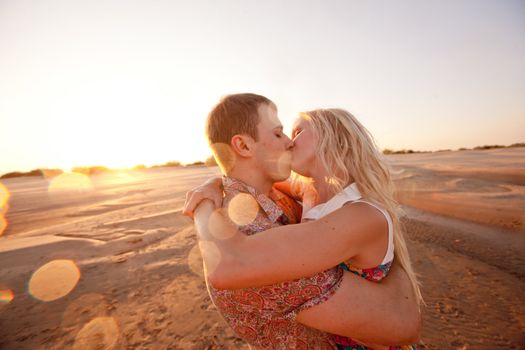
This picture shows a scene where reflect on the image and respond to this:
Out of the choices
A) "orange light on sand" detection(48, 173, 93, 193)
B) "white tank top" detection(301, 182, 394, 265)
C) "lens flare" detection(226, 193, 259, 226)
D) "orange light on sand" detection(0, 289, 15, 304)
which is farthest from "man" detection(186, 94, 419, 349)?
"orange light on sand" detection(48, 173, 93, 193)

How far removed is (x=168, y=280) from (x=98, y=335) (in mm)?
1306

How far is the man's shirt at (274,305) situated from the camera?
137 cm

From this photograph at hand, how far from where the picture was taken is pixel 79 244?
232 inches

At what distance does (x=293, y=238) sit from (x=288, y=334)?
2.01ft

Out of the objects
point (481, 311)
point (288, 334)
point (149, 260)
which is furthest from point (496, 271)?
point (149, 260)

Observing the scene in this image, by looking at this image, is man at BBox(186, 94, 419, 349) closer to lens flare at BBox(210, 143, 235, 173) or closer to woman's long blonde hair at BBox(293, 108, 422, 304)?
lens flare at BBox(210, 143, 235, 173)

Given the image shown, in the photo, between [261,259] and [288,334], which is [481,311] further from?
[261,259]

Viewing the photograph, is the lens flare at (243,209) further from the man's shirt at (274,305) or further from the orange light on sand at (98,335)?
the orange light on sand at (98,335)

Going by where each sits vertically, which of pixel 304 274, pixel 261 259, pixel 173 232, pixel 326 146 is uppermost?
pixel 326 146

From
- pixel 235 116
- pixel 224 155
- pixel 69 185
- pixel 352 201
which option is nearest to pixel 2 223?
pixel 224 155

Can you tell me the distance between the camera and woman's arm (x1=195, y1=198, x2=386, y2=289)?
1.22 m

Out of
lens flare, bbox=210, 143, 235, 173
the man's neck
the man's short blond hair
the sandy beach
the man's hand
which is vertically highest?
the man's short blond hair

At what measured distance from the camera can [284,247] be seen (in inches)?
51.1

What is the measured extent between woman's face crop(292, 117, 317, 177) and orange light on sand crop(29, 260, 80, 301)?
4058 millimetres
